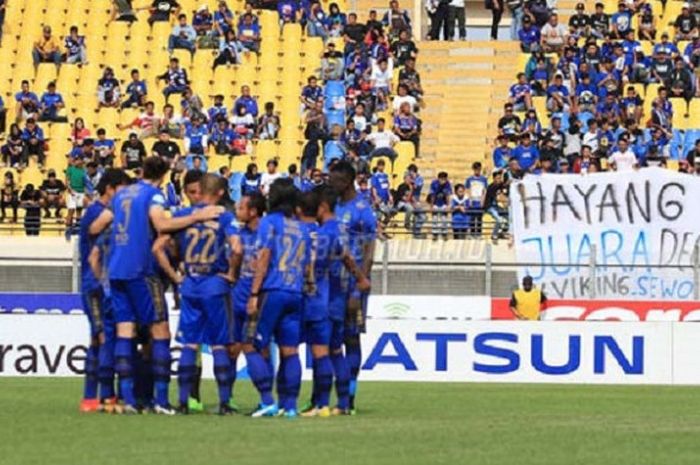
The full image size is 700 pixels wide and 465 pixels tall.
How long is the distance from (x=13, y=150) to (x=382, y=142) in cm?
627

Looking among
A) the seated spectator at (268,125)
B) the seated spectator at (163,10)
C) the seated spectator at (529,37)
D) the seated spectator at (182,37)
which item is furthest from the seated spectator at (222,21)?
the seated spectator at (529,37)

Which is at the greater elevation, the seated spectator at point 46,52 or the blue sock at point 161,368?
the seated spectator at point 46,52

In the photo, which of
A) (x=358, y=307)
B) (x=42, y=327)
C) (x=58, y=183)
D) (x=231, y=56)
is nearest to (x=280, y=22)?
(x=231, y=56)

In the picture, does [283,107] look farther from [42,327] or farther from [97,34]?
[42,327]

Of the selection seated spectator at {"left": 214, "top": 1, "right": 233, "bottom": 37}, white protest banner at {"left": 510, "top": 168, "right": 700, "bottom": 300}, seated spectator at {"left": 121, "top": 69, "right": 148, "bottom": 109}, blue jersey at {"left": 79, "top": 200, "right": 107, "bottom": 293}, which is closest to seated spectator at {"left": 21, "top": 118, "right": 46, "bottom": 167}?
seated spectator at {"left": 121, "top": 69, "right": 148, "bottom": 109}

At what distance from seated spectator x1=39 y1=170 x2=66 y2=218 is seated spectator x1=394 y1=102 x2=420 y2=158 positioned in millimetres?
5919

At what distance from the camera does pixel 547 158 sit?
3544 centimetres

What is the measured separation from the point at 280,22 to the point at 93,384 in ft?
78.9

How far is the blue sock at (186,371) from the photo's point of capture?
1739 cm

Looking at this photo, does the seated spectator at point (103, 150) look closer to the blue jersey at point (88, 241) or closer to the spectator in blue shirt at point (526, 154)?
the spectator in blue shirt at point (526, 154)

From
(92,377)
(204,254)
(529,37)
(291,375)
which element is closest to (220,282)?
(204,254)

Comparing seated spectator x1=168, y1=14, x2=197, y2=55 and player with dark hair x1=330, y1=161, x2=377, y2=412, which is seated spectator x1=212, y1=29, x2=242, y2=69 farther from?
player with dark hair x1=330, y1=161, x2=377, y2=412

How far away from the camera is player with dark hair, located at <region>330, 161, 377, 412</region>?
691 inches

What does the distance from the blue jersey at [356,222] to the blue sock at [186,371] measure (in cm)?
150
